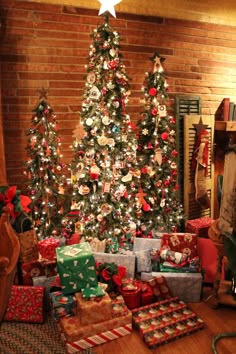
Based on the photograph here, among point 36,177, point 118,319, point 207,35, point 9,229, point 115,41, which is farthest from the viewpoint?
point 207,35

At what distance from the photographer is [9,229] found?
4.84 ft

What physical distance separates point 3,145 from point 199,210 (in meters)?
2.65

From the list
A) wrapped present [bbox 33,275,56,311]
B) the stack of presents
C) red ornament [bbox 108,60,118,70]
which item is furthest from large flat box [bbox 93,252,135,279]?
red ornament [bbox 108,60,118,70]

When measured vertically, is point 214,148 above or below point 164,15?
below

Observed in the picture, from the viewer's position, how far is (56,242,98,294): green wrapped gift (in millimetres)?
2256

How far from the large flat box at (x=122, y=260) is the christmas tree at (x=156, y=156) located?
0.80 meters

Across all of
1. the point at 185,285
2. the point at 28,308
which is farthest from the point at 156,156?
the point at 28,308

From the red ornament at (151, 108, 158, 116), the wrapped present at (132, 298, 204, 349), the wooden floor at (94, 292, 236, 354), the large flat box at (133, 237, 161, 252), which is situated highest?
the red ornament at (151, 108, 158, 116)

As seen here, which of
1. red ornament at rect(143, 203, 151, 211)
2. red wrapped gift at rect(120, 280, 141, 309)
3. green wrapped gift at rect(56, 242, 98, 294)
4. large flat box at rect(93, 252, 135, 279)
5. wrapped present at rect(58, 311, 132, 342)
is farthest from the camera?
red ornament at rect(143, 203, 151, 211)

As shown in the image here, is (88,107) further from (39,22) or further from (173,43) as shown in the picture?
(173,43)

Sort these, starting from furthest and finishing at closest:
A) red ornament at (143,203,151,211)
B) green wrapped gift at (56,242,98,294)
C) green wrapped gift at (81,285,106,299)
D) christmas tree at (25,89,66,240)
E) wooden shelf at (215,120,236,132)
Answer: wooden shelf at (215,120,236,132) → red ornament at (143,203,151,211) → christmas tree at (25,89,66,240) → green wrapped gift at (56,242,98,294) → green wrapped gift at (81,285,106,299)

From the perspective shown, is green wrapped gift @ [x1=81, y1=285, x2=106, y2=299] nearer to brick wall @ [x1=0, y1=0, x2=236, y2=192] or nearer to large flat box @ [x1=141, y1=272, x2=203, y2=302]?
large flat box @ [x1=141, y1=272, x2=203, y2=302]

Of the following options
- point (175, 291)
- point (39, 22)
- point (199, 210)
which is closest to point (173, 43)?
point (39, 22)

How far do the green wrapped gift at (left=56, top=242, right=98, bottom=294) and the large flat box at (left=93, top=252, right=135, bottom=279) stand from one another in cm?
41
